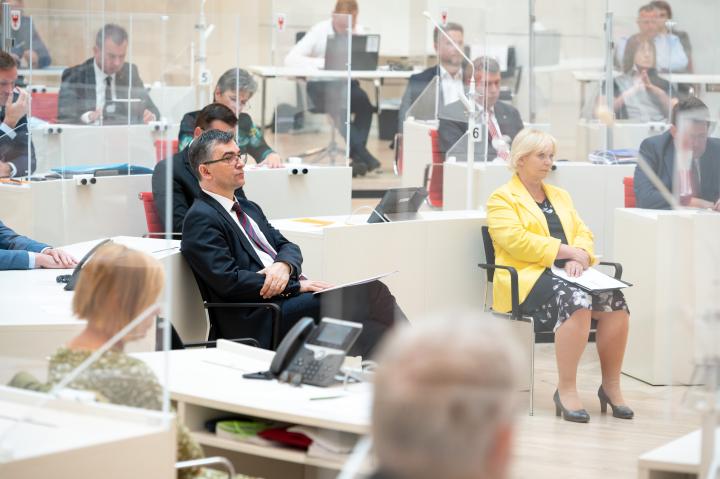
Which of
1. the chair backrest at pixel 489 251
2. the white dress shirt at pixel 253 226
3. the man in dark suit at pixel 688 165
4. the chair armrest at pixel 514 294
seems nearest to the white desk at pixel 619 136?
the man in dark suit at pixel 688 165

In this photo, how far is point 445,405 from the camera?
143 cm

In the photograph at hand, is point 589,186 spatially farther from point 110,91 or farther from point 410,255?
point 110,91

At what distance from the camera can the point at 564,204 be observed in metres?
5.18

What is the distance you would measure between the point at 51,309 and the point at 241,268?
128cm

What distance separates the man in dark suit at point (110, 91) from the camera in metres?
6.64

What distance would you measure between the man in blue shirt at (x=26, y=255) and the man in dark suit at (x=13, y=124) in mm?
1177

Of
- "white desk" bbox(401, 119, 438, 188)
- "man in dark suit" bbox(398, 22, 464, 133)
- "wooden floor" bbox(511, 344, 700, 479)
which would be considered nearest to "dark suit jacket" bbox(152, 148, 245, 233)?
"wooden floor" bbox(511, 344, 700, 479)

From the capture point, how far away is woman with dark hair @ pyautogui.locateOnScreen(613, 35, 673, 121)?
23.9 ft

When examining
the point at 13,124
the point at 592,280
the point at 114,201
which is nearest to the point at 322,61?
the point at 114,201

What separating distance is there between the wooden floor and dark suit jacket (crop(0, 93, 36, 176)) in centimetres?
253

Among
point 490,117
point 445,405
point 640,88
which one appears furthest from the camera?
point 640,88

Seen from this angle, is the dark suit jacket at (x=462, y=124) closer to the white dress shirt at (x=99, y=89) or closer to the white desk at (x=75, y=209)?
the white dress shirt at (x=99, y=89)

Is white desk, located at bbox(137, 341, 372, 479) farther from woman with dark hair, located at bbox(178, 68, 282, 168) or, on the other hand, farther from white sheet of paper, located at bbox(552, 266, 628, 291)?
woman with dark hair, located at bbox(178, 68, 282, 168)

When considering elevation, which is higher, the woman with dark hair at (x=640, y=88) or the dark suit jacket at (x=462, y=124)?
the woman with dark hair at (x=640, y=88)
